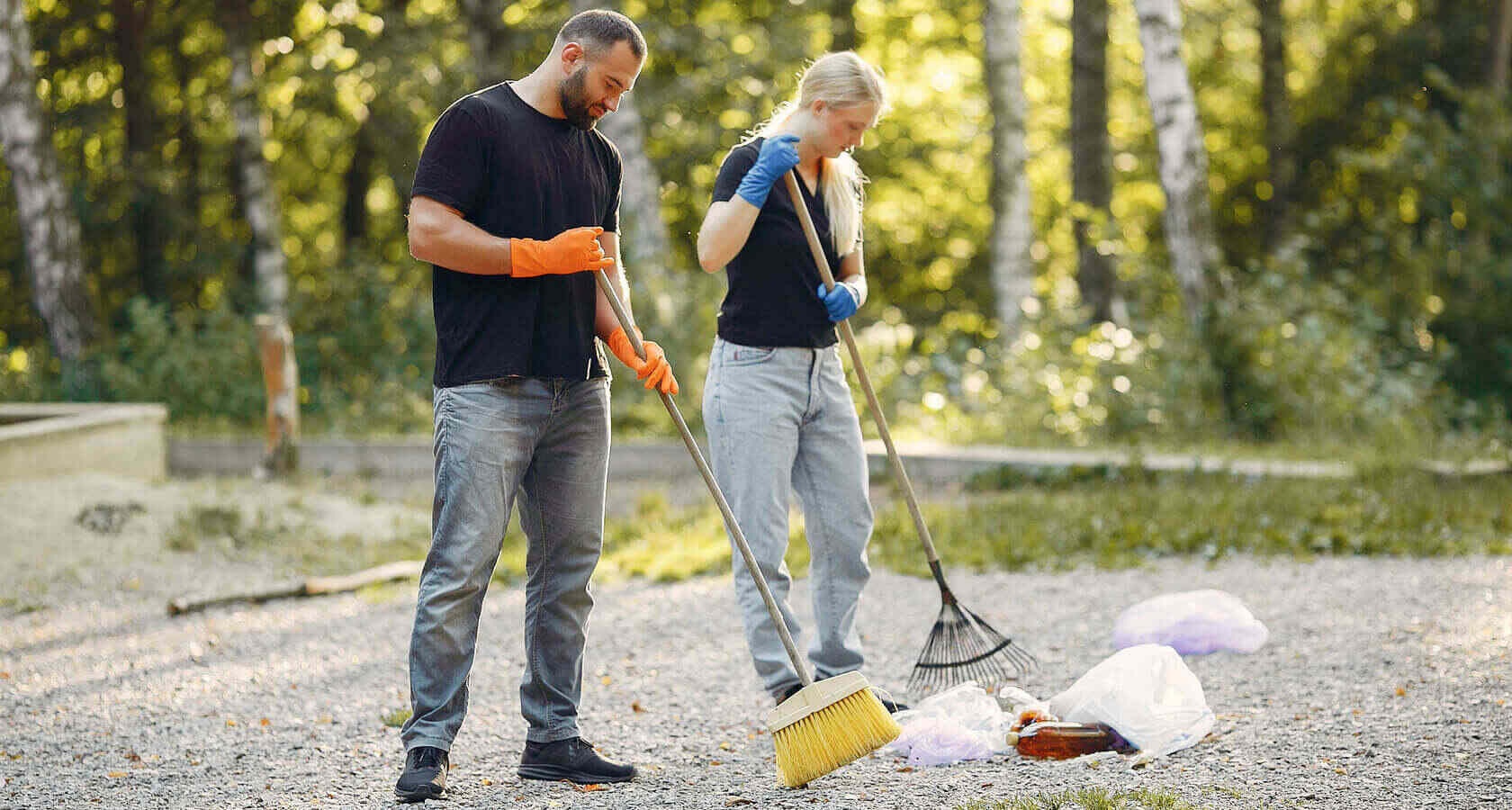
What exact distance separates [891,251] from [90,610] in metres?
19.1

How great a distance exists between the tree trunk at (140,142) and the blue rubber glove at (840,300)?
13.0 m

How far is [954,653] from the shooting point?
4.39 metres

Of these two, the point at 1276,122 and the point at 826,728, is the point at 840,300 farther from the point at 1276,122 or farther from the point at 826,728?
the point at 1276,122

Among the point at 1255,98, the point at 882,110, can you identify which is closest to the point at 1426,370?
the point at 882,110

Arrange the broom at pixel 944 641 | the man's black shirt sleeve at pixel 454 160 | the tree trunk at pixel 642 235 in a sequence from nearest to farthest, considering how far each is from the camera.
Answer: the man's black shirt sleeve at pixel 454 160, the broom at pixel 944 641, the tree trunk at pixel 642 235

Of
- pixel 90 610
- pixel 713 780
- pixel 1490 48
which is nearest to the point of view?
pixel 713 780

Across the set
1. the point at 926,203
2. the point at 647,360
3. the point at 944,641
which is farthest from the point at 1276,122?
the point at 647,360

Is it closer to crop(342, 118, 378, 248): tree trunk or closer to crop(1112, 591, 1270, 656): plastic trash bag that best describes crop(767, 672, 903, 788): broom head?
crop(1112, 591, 1270, 656): plastic trash bag

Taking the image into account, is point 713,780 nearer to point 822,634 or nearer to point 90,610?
point 822,634

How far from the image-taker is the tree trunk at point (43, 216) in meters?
12.0

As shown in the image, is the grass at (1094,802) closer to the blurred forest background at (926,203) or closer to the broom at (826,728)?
the broom at (826,728)

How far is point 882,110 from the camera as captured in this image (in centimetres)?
419

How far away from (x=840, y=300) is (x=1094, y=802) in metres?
1.50

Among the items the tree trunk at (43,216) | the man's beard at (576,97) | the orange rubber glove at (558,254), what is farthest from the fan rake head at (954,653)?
the tree trunk at (43,216)
